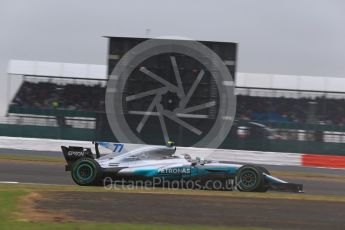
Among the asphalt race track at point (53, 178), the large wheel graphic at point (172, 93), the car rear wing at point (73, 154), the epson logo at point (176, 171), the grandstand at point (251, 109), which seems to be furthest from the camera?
the grandstand at point (251, 109)

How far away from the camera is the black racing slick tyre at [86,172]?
1108 centimetres

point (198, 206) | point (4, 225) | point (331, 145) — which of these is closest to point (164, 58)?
point (331, 145)

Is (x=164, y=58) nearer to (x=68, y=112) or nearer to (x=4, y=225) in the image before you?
(x=68, y=112)

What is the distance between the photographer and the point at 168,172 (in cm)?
1101

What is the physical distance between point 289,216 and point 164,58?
10624 mm

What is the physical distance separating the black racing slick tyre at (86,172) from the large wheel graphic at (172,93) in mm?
7165

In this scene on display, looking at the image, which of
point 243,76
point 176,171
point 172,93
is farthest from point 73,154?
point 243,76

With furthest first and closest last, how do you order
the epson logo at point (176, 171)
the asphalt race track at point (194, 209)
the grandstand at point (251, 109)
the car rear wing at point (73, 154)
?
the grandstand at point (251, 109), the car rear wing at point (73, 154), the epson logo at point (176, 171), the asphalt race track at point (194, 209)

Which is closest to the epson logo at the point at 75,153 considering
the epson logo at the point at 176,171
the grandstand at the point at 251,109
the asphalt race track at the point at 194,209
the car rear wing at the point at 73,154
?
the car rear wing at the point at 73,154

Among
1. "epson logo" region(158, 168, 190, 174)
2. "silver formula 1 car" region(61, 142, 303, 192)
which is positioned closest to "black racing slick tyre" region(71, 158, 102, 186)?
"silver formula 1 car" region(61, 142, 303, 192)

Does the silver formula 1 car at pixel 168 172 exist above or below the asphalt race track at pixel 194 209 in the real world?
above

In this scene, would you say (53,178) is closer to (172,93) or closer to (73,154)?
(73,154)

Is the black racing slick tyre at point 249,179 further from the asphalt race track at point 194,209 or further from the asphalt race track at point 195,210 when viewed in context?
the asphalt race track at point 195,210

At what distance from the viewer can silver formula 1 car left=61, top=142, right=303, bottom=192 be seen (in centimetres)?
1094
